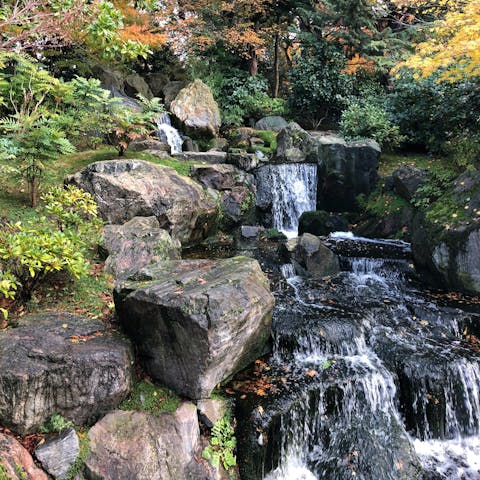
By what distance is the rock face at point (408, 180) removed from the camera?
10.5m

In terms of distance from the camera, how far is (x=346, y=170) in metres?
12.2

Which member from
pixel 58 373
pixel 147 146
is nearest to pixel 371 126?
pixel 147 146

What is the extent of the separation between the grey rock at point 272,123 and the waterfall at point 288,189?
14.5 ft

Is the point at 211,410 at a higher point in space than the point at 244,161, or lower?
lower

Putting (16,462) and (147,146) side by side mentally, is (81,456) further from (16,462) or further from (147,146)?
(147,146)

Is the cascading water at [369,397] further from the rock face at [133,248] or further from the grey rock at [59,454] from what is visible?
the rock face at [133,248]

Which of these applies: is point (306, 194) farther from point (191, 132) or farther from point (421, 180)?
point (191, 132)

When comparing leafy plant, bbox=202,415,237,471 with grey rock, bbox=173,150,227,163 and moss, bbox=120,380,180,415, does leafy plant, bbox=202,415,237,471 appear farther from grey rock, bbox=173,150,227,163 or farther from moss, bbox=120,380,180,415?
grey rock, bbox=173,150,227,163

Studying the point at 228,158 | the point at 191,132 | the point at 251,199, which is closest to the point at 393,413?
the point at 251,199

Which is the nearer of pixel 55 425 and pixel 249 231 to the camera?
pixel 55 425

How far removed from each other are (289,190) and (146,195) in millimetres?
5607

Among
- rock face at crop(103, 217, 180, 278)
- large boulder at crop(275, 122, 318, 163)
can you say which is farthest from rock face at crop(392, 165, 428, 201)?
rock face at crop(103, 217, 180, 278)

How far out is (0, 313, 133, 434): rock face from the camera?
→ 3850 millimetres

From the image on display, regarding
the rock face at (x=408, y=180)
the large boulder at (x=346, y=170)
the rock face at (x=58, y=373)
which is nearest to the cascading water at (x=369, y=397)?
the rock face at (x=58, y=373)
